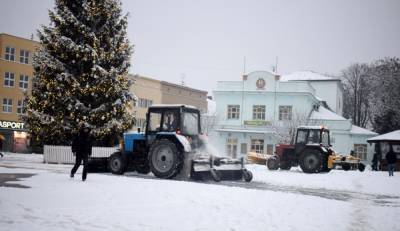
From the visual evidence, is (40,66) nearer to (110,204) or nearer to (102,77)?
(102,77)

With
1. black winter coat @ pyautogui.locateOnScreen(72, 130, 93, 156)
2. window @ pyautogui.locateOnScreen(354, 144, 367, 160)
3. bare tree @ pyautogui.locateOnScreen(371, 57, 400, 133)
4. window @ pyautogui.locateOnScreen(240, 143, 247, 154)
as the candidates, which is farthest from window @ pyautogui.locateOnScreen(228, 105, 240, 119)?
black winter coat @ pyautogui.locateOnScreen(72, 130, 93, 156)

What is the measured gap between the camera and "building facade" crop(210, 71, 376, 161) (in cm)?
4821

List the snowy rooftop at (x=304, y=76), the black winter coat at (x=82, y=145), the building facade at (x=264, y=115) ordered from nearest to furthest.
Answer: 1. the black winter coat at (x=82, y=145)
2. the building facade at (x=264, y=115)
3. the snowy rooftop at (x=304, y=76)

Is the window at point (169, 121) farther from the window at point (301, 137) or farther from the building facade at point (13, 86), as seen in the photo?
the building facade at point (13, 86)

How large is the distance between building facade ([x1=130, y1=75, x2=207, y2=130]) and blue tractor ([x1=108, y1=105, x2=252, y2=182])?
130 feet

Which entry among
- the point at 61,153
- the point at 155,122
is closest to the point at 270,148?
the point at 61,153

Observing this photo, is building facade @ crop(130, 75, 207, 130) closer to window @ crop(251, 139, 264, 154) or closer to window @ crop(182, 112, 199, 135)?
window @ crop(251, 139, 264, 154)

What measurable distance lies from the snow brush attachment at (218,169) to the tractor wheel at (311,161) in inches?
325

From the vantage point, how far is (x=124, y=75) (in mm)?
25812

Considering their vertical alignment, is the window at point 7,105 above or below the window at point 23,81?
below

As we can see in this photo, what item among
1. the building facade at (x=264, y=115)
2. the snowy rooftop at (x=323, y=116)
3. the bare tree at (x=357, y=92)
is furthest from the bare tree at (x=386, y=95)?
the snowy rooftop at (x=323, y=116)

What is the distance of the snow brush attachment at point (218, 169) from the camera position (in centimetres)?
1555

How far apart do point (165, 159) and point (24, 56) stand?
3981cm

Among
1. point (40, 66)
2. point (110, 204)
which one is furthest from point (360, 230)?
point (40, 66)
